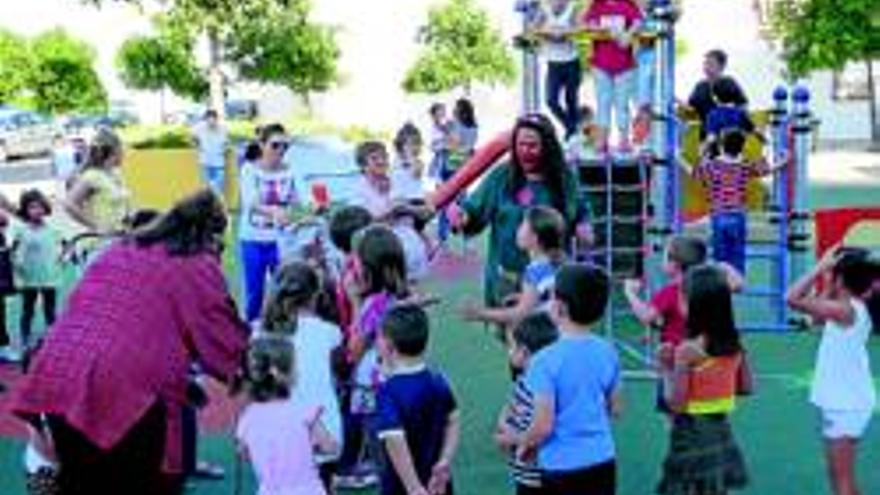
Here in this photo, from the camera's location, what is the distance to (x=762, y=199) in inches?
585

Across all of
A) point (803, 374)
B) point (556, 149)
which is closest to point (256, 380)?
point (556, 149)

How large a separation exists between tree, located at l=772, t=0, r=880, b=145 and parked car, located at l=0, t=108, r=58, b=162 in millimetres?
18751

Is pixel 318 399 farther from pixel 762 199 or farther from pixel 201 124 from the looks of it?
pixel 201 124

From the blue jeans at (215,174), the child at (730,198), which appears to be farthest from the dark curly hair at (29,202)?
the blue jeans at (215,174)

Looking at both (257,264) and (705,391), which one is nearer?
(705,391)

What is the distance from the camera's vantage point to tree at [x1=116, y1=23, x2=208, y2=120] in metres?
35.5

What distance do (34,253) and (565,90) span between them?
4526 mm

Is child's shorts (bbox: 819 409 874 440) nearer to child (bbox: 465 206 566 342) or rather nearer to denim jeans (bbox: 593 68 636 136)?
child (bbox: 465 206 566 342)

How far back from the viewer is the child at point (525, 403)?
229 inches

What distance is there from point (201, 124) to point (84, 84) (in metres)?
19.9

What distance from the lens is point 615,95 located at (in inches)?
499

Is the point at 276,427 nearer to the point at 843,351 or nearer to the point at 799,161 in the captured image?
the point at 843,351

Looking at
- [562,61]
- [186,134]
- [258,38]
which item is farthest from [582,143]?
[258,38]

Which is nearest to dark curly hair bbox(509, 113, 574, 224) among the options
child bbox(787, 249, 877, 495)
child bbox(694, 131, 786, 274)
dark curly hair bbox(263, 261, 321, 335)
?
child bbox(787, 249, 877, 495)
